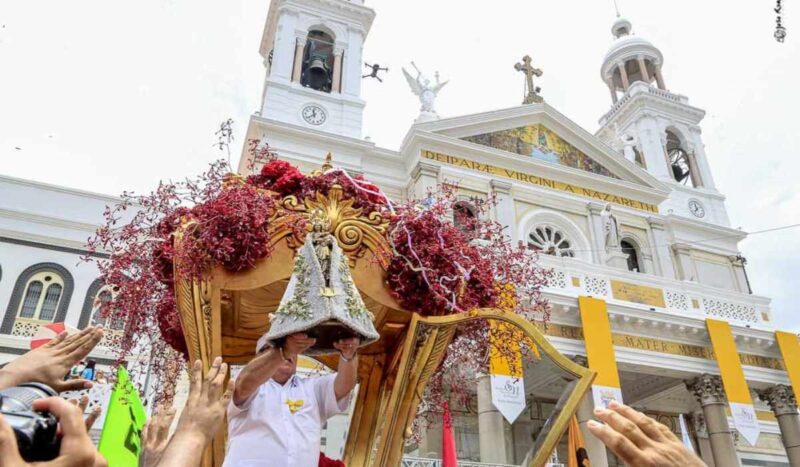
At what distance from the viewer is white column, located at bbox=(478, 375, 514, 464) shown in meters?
9.72

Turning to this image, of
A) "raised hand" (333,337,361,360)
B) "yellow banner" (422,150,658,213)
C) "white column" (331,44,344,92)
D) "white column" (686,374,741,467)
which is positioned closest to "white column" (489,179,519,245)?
"yellow banner" (422,150,658,213)

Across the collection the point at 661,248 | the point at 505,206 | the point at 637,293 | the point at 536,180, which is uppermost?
the point at 536,180

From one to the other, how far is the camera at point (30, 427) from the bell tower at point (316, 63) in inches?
586

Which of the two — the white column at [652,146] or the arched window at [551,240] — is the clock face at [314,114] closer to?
the arched window at [551,240]

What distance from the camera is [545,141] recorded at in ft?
59.9

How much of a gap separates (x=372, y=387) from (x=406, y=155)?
13.4 metres

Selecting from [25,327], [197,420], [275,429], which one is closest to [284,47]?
[25,327]

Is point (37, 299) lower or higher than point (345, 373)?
higher

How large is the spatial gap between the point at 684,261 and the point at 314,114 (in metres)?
12.7

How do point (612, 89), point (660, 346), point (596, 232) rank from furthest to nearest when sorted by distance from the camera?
point (612, 89)
point (596, 232)
point (660, 346)

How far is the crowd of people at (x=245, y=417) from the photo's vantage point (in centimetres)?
109

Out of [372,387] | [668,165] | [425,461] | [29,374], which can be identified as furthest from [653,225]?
[29,374]

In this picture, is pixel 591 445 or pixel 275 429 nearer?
pixel 275 429

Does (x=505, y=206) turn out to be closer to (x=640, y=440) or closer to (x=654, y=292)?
(x=654, y=292)
